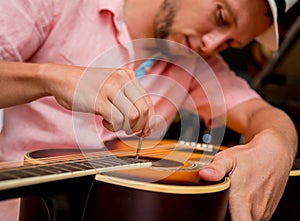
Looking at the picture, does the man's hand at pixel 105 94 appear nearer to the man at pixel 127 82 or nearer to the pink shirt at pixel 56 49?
the man at pixel 127 82

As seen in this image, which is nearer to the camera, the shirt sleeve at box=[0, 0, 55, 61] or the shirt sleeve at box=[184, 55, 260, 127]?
the shirt sleeve at box=[0, 0, 55, 61]

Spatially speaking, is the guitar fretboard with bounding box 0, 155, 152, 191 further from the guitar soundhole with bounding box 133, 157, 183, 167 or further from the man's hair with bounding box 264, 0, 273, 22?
the man's hair with bounding box 264, 0, 273, 22

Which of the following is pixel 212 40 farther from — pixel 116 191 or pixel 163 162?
pixel 116 191

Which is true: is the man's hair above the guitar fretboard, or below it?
below

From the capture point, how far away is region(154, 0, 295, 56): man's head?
1.09m

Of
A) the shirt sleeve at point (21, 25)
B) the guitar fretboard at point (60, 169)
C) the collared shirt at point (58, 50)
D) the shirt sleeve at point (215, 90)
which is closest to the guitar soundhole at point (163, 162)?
the guitar fretboard at point (60, 169)

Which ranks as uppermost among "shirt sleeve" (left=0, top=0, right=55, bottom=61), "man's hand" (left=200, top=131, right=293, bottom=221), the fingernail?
"shirt sleeve" (left=0, top=0, right=55, bottom=61)

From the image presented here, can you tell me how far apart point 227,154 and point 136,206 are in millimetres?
251

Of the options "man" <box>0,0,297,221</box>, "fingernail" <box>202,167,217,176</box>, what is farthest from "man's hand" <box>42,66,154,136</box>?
"fingernail" <box>202,167,217,176</box>

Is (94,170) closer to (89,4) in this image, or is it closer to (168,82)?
(89,4)

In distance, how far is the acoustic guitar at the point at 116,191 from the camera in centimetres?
57

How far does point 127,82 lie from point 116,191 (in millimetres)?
192

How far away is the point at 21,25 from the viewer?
85 centimetres

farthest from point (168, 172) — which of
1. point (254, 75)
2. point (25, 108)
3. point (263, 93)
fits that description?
point (263, 93)
